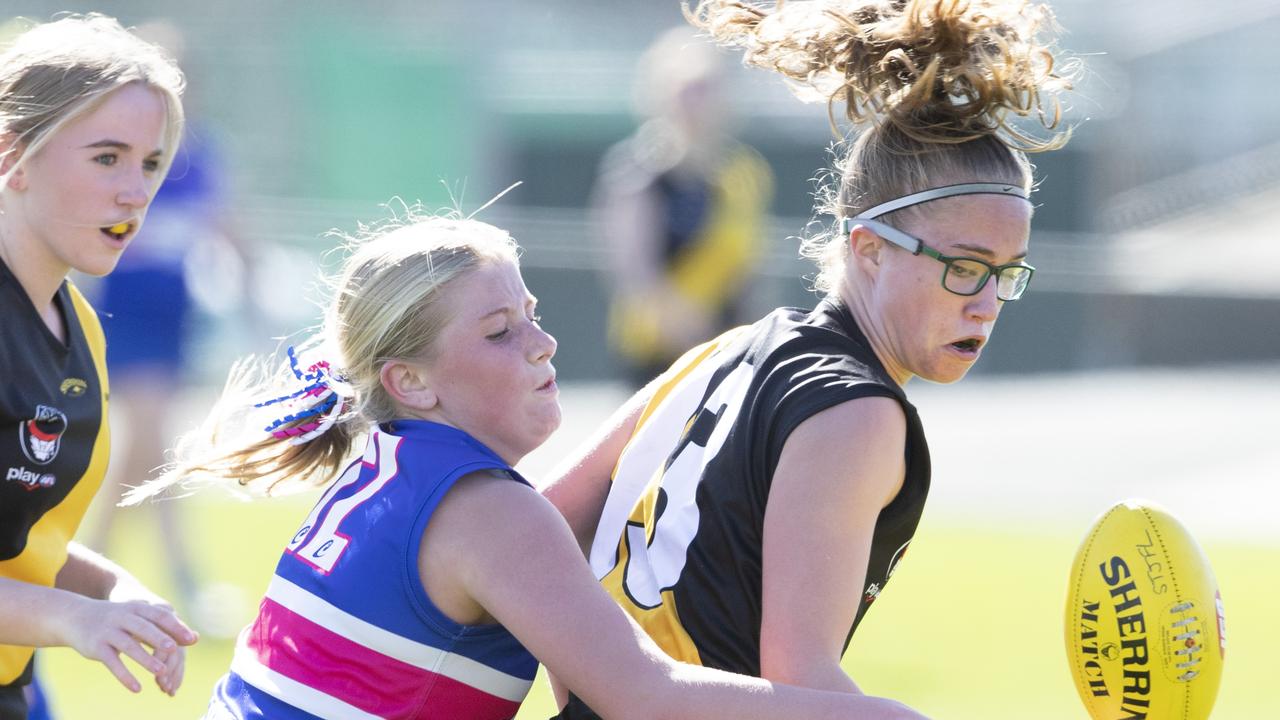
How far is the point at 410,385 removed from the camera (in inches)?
108

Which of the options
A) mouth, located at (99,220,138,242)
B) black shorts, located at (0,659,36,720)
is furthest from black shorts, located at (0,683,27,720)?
mouth, located at (99,220,138,242)

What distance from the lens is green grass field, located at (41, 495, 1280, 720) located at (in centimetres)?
554

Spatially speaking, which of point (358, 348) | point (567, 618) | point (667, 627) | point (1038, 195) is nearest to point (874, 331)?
point (667, 627)

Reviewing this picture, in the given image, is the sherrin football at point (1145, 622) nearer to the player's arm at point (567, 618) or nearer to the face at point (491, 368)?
the player's arm at point (567, 618)

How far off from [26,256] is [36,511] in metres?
0.51

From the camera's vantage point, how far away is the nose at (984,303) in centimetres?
274

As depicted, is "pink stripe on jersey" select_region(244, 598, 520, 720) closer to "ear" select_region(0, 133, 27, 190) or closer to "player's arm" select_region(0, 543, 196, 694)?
"player's arm" select_region(0, 543, 196, 694)

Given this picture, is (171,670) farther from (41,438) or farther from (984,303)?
(984,303)

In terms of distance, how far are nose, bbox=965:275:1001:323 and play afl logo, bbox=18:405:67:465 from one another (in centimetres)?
179

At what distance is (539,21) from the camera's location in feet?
64.6

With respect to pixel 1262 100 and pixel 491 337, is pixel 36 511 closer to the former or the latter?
pixel 491 337

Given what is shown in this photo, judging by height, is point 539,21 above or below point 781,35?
above

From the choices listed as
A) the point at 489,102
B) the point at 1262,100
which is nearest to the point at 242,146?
the point at 489,102

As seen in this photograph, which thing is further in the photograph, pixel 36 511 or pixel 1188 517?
pixel 1188 517
